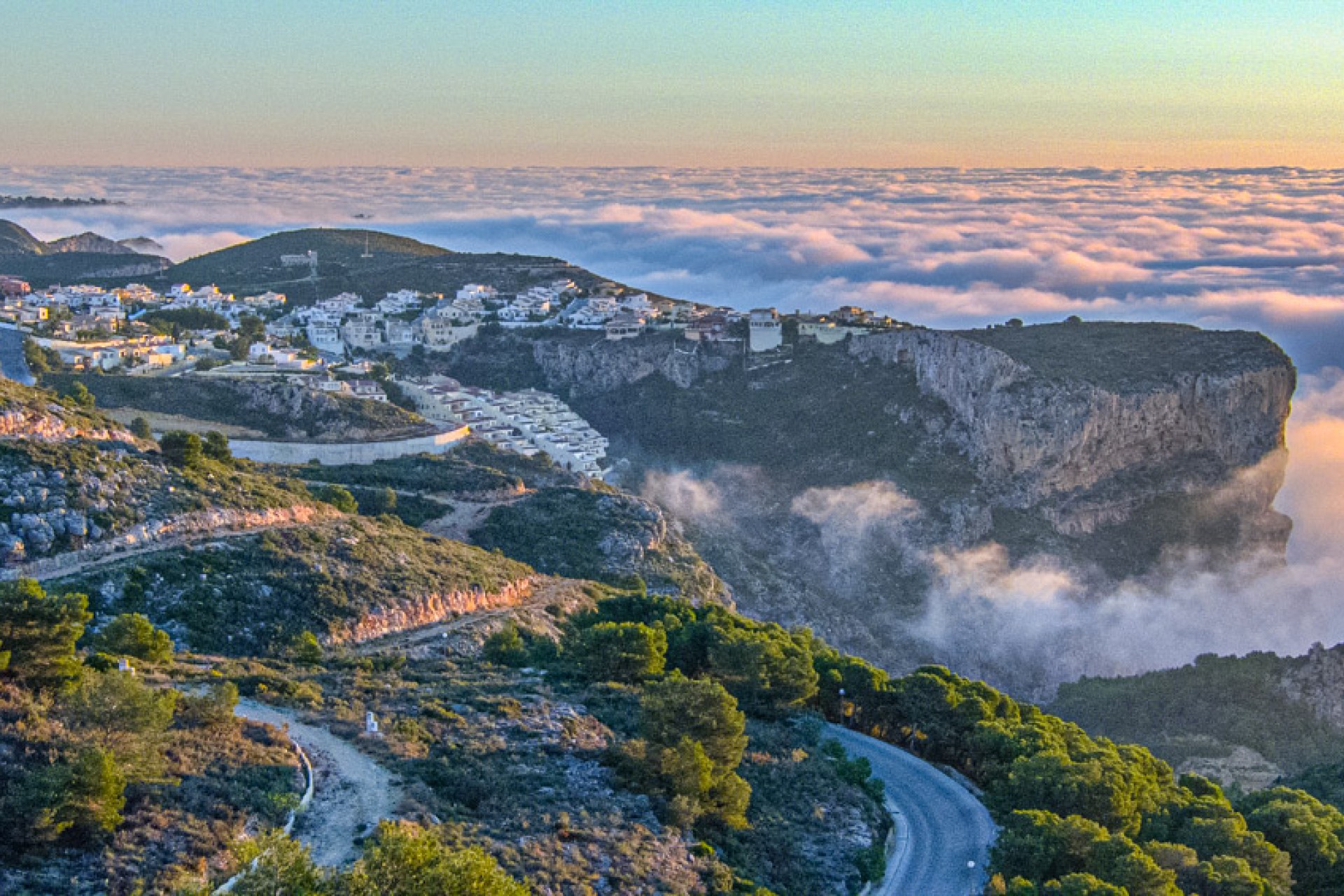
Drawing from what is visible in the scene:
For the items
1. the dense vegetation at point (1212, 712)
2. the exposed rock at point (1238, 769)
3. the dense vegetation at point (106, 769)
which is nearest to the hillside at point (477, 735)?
the dense vegetation at point (106, 769)

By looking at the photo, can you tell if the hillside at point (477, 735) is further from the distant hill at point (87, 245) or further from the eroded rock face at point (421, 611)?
the distant hill at point (87, 245)

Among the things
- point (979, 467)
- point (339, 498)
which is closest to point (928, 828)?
point (339, 498)

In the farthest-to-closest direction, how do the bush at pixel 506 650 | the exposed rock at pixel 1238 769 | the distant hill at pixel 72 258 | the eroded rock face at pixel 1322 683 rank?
the distant hill at pixel 72 258
the eroded rock face at pixel 1322 683
the exposed rock at pixel 1238 769
the bush at pixel 506 650

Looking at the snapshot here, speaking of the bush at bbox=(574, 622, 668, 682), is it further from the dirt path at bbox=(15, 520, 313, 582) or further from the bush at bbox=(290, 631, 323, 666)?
the dirt path at bbox=(15, 520, 313, 582)

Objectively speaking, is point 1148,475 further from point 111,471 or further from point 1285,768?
point 111,471

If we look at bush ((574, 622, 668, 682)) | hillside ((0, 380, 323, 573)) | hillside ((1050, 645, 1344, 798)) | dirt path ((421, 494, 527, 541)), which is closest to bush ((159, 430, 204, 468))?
hillside ((0, 380, 323, 573))

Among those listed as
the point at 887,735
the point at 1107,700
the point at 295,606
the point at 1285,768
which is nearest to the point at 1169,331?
the point at 1107,700

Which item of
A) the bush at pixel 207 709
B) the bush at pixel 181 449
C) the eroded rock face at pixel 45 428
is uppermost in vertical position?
the eroded rock face at pixel 45 428
